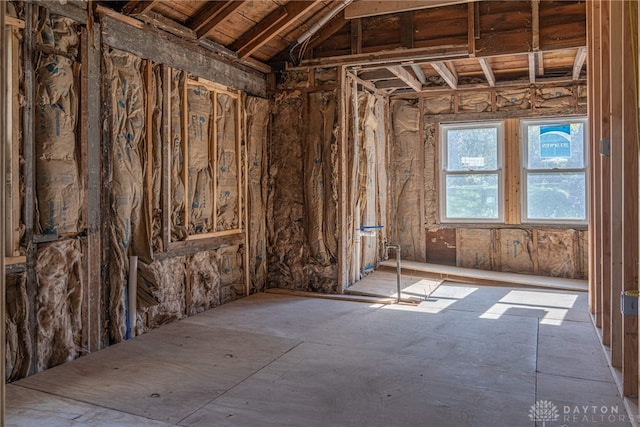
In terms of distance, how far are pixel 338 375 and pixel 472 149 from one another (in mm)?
5186

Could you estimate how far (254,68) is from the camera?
589 cm

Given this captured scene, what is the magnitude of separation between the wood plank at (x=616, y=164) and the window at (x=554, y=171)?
407 cm

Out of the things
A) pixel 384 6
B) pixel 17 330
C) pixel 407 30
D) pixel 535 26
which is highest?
pixel 384 6

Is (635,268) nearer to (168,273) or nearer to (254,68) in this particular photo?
(168,273)

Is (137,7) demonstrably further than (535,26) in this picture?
No

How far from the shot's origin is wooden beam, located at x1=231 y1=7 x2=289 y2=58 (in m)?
5.20

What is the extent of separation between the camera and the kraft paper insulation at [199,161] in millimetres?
4859

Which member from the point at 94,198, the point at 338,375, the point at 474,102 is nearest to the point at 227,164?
the point at 94,198

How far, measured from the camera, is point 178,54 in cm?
468

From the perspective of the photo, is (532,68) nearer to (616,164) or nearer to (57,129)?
(616,164)

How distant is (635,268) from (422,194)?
16.1 feet

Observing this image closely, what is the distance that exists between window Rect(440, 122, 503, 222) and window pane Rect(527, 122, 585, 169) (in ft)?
1.53

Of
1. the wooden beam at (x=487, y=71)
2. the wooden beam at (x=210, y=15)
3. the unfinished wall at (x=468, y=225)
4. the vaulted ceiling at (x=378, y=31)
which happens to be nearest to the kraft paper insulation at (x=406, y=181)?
the unfinished wall at (x=468, y=225)

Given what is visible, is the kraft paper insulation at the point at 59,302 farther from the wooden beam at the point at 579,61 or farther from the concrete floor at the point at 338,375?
the wooden beam at the point at 579,61
